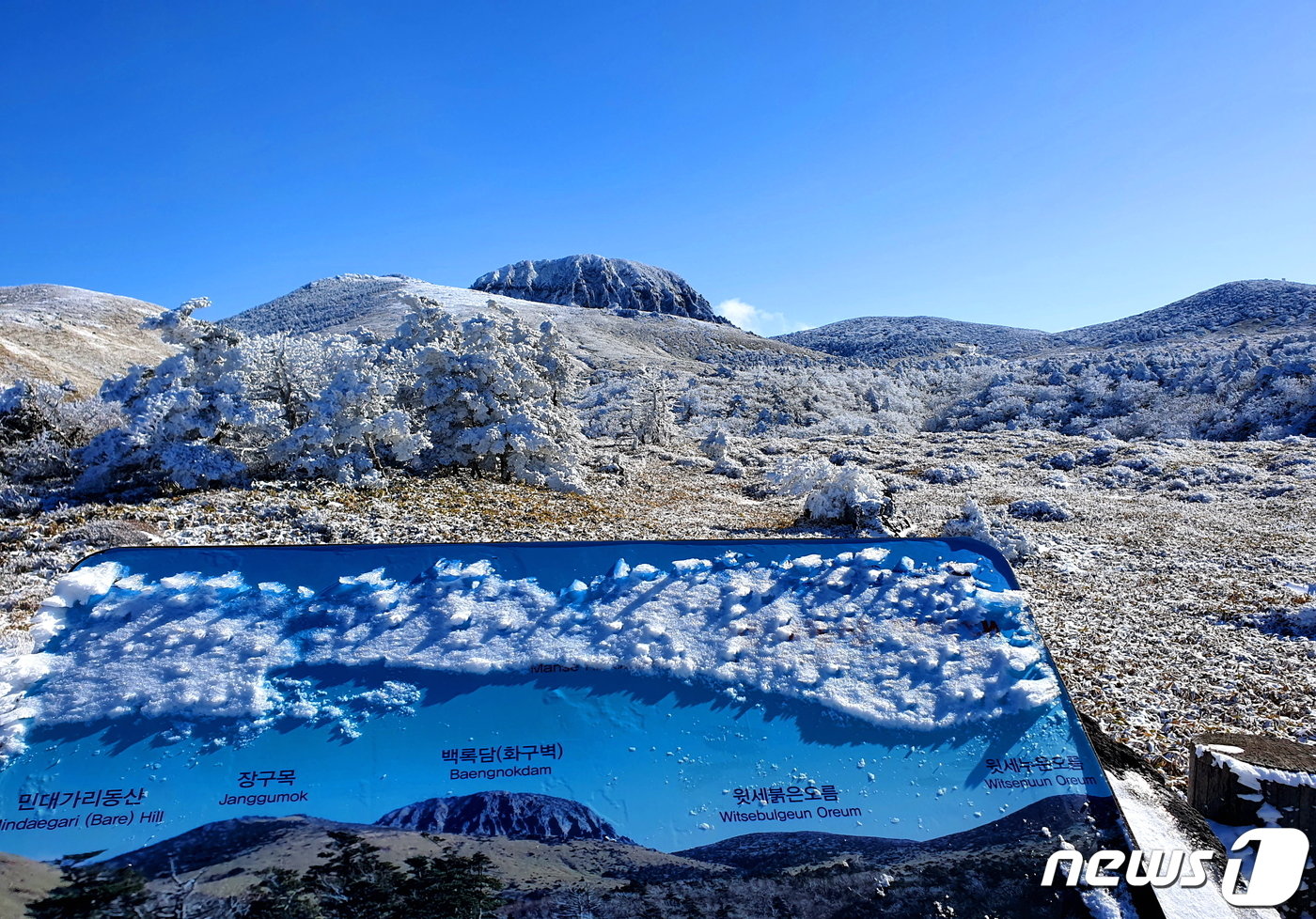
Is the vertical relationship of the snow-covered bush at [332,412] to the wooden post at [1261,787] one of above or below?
above

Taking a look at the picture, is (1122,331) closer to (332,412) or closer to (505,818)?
(332,412)

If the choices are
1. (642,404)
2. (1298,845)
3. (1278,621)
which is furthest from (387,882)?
(642,404)

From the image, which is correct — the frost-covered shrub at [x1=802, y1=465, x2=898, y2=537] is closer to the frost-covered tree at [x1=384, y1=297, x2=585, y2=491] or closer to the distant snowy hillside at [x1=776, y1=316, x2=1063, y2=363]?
the frost-covered tree at [x1=384, y1=297, x2=585, y2=491]

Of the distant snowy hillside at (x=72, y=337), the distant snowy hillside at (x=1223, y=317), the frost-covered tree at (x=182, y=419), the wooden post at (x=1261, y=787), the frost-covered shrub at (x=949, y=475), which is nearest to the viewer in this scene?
the wooden post at (x=1261, y=787)

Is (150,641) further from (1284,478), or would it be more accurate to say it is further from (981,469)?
(1284,478)

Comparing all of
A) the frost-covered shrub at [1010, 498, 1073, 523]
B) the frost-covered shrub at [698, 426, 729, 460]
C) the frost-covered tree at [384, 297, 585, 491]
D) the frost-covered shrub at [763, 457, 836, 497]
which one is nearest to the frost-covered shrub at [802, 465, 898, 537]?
the frost-covered shrub at [763, 457, 836, 497]

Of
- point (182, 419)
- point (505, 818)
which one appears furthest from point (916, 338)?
point (505, 818)

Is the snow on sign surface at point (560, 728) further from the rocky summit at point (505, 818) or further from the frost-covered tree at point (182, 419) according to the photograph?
the frost-covered tree at point (182, 419)

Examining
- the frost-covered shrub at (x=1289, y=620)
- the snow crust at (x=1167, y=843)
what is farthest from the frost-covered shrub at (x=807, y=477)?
the snow crust at (x=1167, y=843)
